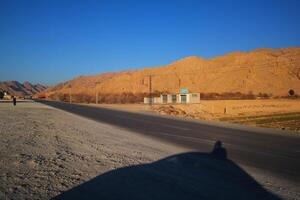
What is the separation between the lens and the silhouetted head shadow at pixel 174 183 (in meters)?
6.30

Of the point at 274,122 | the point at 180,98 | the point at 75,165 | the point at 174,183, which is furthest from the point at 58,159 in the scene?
the point at 180,98

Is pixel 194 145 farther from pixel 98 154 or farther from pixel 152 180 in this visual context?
pixel 152 180

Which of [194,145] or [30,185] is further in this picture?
[194,145]

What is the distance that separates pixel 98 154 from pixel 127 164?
1.91 metres

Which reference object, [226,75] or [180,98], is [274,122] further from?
[226,75]

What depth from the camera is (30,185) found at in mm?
6836

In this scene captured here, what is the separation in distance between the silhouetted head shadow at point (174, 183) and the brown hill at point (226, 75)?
116874mm

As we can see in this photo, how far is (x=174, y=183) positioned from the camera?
7.17m

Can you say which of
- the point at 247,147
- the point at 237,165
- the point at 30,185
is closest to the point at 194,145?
the point at 247,147

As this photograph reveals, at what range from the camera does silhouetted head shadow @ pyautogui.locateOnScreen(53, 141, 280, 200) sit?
6301mm

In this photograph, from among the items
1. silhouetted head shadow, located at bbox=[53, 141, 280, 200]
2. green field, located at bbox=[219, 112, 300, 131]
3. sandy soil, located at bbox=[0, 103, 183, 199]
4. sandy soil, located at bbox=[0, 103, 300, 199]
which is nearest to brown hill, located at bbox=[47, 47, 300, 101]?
green field, located at bbox=[219, 112, 300, 131]

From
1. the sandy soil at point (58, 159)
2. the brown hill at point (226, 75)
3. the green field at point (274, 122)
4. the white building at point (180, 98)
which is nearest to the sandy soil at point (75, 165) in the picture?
the sandy soil at point (58, 159)

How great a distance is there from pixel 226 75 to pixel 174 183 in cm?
13547

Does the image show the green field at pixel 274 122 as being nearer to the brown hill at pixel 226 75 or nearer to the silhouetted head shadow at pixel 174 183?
the silhouetted head shadow at pixel 174 183
